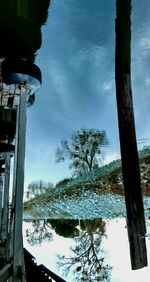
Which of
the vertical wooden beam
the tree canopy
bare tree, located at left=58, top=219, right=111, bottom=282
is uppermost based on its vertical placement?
the tree canopy

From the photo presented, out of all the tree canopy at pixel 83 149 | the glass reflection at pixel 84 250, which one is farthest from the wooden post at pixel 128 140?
the tree canopy at pixel 83 149

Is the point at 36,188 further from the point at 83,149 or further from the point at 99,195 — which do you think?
the point at 99,195

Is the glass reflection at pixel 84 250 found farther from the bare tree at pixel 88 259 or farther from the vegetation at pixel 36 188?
the vegetation at pixel 36 188

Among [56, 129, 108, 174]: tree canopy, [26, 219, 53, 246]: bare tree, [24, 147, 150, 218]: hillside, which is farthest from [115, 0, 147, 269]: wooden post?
[56, 129, 108, 174]: tree canopy

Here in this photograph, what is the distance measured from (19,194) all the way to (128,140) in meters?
0.90

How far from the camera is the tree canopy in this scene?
727 inches

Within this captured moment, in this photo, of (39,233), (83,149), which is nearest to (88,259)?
(39,233)

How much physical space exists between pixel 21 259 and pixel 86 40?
81.5 inches

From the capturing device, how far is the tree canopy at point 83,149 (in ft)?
60.5

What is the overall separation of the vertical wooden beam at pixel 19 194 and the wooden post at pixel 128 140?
2.62ft

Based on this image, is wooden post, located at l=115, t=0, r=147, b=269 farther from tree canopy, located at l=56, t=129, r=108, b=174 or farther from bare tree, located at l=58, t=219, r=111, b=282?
tree canopy, located at l=56, t=129, r=108, b=174

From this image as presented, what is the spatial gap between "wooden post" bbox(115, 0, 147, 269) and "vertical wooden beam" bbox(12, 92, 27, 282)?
31.4 inches

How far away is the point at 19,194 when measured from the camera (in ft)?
5.94

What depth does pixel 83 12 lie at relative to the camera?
2096 mm
